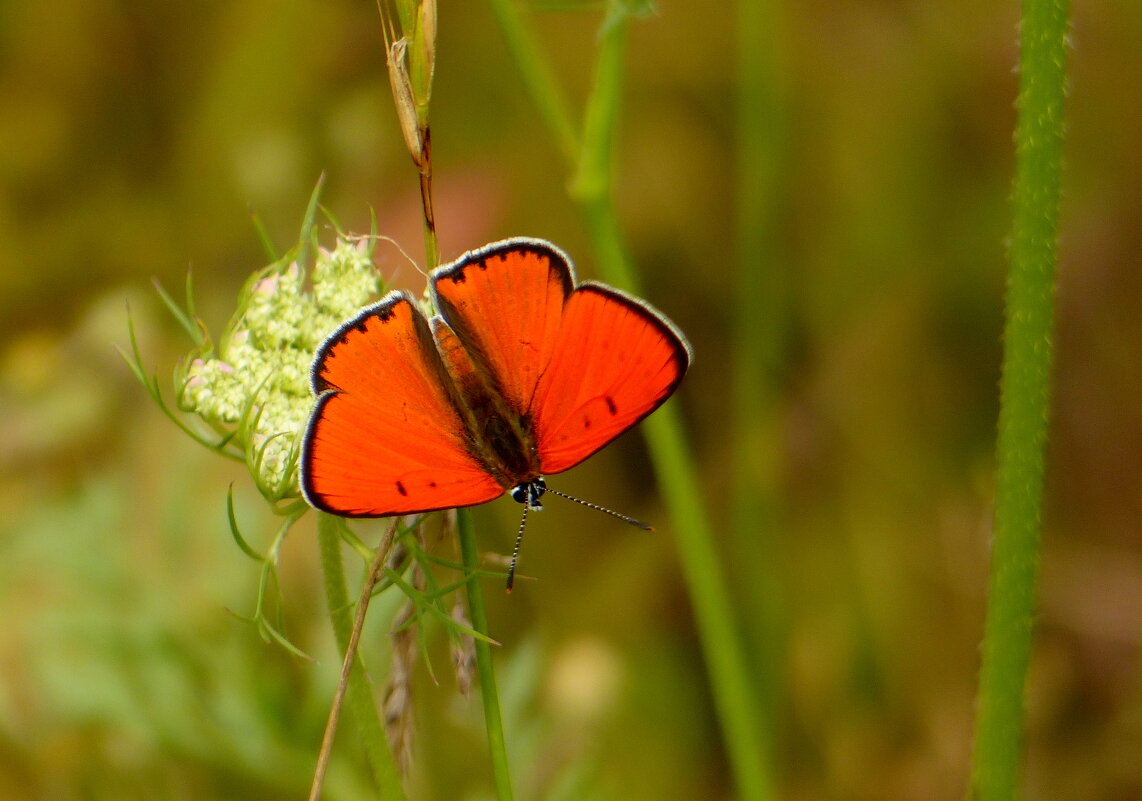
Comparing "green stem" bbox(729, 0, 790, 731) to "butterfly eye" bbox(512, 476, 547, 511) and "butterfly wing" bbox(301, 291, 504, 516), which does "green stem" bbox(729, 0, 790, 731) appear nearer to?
"butterfly eye" bbox(512, 476, 547, 511)

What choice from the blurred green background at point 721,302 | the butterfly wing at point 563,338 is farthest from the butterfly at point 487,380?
the blurred green background at point 721,302

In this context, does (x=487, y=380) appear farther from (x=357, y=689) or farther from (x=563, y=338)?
(x=357, y=689)

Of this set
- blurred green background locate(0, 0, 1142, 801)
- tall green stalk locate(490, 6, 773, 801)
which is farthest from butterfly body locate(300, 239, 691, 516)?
blurred green background locate(0, 0, 1142, 801)

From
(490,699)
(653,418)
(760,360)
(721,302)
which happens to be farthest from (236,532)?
(721,302)

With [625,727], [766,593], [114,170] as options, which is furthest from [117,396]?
[766,593]

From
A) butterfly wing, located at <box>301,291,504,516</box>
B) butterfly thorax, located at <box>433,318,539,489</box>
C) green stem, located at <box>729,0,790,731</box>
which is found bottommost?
green stem, located at <box>729,0,790,731</box>

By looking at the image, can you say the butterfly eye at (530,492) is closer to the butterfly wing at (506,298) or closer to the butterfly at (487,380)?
the butterfly at (487,380)
